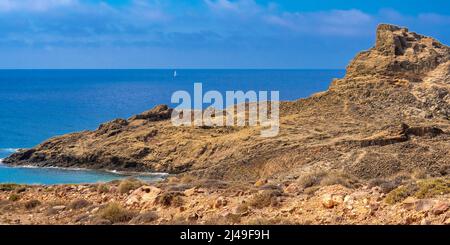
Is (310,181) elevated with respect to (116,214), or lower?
elevated

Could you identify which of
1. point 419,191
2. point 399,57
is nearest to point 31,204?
point 419,191

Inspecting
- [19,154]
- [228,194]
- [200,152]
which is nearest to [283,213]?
[228,194]

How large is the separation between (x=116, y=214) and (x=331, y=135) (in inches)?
1315

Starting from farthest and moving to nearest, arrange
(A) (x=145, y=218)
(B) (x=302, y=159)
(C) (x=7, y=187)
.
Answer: (B) (x=302, y=159) < (C) (x=7, y=187) < (A) (x=145, y=218)

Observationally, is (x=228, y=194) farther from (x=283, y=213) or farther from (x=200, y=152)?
(x=200, y=152)

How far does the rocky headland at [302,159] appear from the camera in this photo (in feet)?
39.4

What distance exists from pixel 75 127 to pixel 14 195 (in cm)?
7128

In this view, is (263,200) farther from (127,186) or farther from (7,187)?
(7,187)

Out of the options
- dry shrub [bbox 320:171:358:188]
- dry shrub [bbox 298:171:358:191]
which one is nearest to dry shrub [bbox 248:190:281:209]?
dry shrub [bbox 298:171:358:191]

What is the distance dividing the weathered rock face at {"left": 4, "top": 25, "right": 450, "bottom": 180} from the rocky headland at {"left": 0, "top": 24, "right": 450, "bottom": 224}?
11 cm

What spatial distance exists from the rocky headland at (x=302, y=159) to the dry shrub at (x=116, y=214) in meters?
0.04

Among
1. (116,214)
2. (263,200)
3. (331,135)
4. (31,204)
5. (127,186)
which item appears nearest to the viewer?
(263,200)

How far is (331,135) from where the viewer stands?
44781mm

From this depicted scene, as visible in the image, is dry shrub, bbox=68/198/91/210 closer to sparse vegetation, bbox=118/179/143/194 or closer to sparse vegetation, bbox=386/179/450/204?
sparse vegetation, bbox=118/179/143/194
